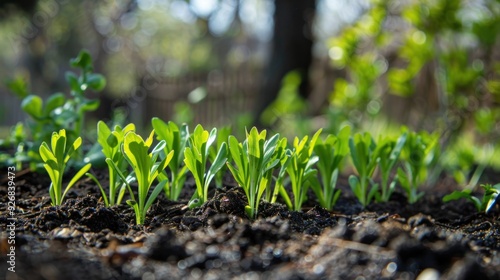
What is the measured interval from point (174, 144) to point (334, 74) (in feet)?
22.1

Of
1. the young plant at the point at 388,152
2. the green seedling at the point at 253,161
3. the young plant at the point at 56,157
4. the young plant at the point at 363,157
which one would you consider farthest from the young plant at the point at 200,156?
the young plant at the point at 388,152

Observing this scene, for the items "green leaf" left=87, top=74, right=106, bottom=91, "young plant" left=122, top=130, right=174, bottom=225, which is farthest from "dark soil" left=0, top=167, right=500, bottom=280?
"green leaf" left=87, top=74, right=106, bottom=91

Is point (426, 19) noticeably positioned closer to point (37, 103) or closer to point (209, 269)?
point (37, 103)

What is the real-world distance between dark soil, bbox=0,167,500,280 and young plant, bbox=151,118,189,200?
29 cm

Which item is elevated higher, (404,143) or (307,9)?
(307,9)

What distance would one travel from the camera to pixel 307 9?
736cm

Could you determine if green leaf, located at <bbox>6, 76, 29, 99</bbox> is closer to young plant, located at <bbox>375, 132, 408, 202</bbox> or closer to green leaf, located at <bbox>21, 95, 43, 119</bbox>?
green leaf, located at <bbox>21, 95, 43, 119</bbox>

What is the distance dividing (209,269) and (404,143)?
1.42 meters

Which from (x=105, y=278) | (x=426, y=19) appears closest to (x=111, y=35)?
(x=426, y=19)

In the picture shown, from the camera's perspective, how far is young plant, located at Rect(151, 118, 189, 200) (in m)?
2.11

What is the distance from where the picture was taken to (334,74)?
28.3 feet

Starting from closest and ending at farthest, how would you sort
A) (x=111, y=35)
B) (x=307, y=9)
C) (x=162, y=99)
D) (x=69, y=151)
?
1. (x=69, y=151)
2. (x=307, y=9)
3. (x=162, y=99)
4. (x=111, y=35)

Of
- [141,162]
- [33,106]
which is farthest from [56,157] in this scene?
[33,106]

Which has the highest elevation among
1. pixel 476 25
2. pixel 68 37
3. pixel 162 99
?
pixel 476 25
